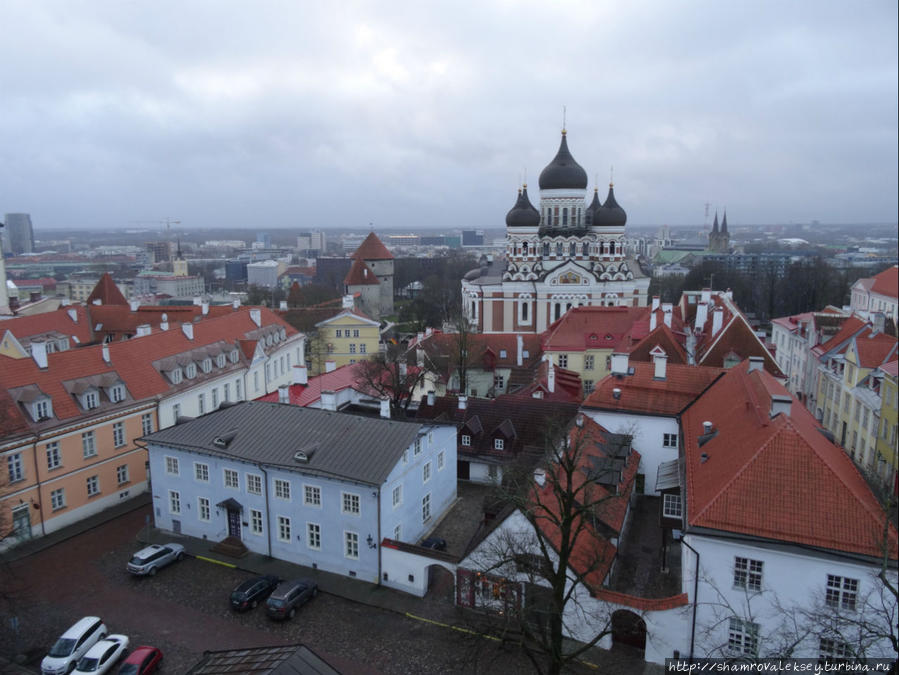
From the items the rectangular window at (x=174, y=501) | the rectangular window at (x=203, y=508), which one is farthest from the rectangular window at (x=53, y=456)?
the rectangular window at (x=203, y=508)

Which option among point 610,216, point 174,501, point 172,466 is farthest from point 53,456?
point 610,216

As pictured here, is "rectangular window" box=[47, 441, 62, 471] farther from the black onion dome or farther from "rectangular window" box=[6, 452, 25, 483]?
the black onion dome

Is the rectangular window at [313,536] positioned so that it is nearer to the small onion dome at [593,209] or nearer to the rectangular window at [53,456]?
the rectangular window at [53,456]

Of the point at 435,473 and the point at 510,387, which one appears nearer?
the point at 435,473

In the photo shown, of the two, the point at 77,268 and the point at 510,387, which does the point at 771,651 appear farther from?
the point at 77,268

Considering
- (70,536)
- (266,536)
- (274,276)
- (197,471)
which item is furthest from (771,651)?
(274,276)

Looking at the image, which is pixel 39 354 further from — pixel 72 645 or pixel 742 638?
pixel 742 638
